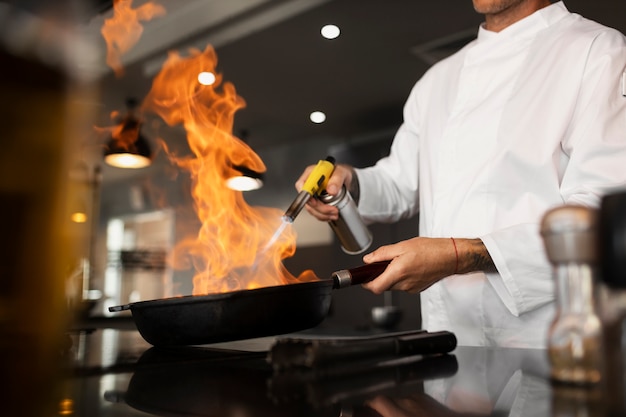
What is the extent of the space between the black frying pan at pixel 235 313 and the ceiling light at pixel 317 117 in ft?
7.23

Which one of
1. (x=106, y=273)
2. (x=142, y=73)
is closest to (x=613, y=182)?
(x=142, y=73)

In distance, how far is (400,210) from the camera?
59.5 inches

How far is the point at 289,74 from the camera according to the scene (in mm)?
2707

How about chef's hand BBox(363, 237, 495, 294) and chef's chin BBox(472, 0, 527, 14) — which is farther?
chef's chin BBox(472, 0, 527, 14)

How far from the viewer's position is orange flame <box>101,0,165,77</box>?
2713 mm

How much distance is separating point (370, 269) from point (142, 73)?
2795 millimetres

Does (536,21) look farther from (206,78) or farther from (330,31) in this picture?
(206,78)

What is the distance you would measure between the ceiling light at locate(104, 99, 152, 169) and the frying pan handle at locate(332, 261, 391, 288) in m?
2.71

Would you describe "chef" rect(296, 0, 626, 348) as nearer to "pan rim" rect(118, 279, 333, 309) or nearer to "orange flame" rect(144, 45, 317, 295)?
"pan rim" rect(118, 279, 333, 309)

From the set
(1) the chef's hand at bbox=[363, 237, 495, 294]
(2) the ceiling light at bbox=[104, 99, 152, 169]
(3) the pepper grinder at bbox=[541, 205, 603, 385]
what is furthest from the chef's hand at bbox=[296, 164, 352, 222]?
(2) the ceiling light at bbox=[104, 99, 152, 169]

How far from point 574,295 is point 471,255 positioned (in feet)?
1.87

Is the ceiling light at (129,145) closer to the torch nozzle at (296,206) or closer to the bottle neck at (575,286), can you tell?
the torch nozzle at (296,206)

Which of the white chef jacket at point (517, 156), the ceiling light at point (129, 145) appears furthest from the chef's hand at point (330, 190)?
the ceiling light at point (129, 145)

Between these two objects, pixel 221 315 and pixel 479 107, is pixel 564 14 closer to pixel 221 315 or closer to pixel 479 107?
pixel 479 107
